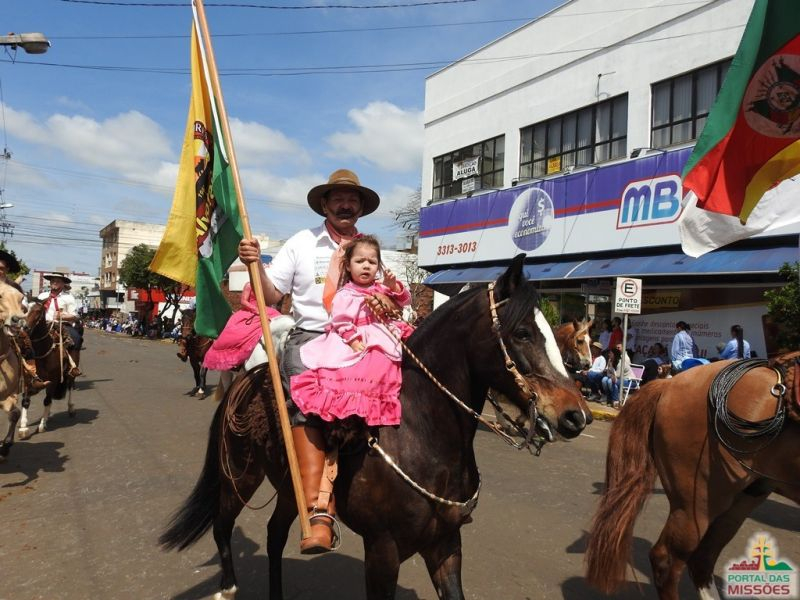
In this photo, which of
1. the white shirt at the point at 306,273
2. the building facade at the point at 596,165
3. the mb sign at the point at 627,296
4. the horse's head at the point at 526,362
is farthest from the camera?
the building facade at the point at 596,165

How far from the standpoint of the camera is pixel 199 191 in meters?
3.52

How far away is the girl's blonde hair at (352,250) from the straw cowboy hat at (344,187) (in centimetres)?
43

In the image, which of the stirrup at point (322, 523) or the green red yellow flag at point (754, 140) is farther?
the green red yellow flag at point (754, 140)

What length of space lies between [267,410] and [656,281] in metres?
13.7

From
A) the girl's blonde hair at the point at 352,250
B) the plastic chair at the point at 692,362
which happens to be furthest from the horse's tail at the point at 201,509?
the plastic chair at the point at 692,362

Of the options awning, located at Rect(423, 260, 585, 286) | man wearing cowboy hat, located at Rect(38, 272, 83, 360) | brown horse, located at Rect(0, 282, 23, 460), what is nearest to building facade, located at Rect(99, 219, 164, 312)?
awning, located at Rect(423, 260, 585, 286)

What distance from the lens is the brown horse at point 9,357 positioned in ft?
18.3

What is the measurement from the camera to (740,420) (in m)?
3.24

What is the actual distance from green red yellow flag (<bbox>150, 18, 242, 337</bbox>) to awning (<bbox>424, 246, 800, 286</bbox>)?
20.2ft

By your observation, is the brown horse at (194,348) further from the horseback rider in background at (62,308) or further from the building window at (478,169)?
the building window at (478,169)

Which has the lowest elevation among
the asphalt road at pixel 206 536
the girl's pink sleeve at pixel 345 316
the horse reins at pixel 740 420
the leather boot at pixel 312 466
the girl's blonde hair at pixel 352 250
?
the asphalt road at pixel 206 536

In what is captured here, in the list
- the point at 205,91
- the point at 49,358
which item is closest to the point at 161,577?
the point at 205,91

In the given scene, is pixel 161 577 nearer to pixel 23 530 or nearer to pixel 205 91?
pixel 23 530

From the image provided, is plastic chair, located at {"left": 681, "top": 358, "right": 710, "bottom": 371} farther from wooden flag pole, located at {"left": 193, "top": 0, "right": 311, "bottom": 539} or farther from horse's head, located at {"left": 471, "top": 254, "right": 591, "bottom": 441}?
wooden flag pole, located at {"left": 193, "top": 0, "right": 311, "bottom": 539}
